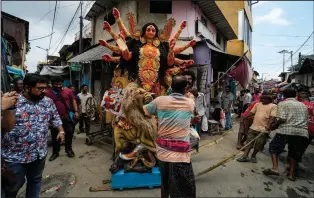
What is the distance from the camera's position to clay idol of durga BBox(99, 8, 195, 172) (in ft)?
13.1

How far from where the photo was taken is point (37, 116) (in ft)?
8.74

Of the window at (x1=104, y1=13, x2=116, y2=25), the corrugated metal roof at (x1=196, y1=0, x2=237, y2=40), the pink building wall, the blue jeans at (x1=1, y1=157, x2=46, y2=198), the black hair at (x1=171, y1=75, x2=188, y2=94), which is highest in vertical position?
the corrugated metal roof at (x1=196, y1=0, x2=237, y2=40)

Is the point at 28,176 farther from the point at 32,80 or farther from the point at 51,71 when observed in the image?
the point at 51,71

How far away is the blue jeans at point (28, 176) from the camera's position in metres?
2.50

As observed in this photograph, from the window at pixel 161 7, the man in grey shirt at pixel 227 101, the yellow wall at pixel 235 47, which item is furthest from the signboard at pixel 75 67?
the yellow wall at pixel 235 47

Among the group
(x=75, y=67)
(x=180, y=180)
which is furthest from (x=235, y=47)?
(x=180, y=180)

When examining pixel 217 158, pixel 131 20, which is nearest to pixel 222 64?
pixel 217 158

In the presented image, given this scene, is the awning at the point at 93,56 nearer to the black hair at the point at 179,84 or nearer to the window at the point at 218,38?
the black hair at the point at 179,84

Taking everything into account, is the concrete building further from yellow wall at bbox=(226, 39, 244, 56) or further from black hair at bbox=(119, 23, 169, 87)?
yellow wall at bbox=(226, 39, 244, 56)

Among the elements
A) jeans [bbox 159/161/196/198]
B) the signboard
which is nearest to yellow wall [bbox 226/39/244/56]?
the signboard

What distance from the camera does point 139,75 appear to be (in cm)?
465

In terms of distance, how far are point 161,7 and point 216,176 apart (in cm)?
743

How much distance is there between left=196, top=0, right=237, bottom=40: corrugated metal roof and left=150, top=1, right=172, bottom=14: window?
125 cm

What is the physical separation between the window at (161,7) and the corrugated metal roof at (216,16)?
125cm
